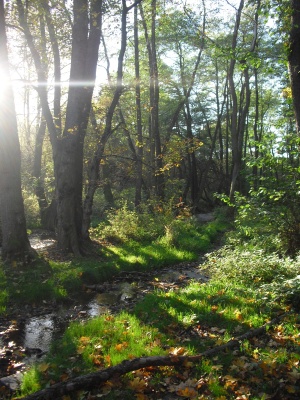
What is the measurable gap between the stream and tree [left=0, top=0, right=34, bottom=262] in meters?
2.38

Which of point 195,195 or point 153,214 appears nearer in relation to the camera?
point 153,214

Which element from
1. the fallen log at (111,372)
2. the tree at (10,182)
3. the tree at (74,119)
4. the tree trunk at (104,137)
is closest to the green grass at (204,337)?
the fallen log at (111,372)

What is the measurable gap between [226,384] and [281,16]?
6025 millimetres

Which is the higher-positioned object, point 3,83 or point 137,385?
point 3,83

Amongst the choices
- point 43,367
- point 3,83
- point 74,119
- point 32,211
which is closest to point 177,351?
point 43,367

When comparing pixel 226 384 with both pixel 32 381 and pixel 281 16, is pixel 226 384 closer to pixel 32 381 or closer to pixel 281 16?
pixel 32 381

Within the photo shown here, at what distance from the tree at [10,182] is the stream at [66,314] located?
93.5 inches

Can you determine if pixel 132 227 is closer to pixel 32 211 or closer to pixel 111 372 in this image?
pixel 32 211

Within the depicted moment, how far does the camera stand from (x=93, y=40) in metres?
11.8

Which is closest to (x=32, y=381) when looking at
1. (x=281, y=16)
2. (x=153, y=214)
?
(x=281, y=16)

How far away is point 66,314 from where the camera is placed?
7195 mm

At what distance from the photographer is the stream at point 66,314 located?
17.2 feet

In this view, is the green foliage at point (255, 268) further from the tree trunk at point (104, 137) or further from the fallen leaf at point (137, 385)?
the tree trunk at point (104, 137)

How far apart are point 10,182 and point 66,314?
161 inches
